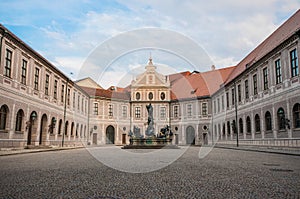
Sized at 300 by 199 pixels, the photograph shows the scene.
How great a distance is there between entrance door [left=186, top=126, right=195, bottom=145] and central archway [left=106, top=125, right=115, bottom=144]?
13.6m

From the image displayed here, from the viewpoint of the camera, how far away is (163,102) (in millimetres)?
54281

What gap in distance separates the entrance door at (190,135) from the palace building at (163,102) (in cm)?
20

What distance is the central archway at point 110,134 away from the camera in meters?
51.2

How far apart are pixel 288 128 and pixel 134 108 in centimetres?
3563

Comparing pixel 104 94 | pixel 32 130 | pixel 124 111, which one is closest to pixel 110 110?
pixel 124 111

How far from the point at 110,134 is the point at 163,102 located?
38.7 feet

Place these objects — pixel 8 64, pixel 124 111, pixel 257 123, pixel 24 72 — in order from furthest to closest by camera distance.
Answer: pixel 124 111 → pixel 257 123 → pixel 24 72 → pixel 8 64

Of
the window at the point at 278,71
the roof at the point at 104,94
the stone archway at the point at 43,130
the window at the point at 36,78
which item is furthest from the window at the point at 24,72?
the roof at the point at 104,94

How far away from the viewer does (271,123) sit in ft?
82.1

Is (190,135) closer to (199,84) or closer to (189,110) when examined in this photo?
(189,110)

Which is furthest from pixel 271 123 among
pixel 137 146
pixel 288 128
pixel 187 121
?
pixel 187 121

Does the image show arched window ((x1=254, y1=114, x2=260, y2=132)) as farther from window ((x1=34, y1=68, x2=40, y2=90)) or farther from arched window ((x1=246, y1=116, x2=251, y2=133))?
window ((x1=34, y1=68, x2=40, y2=90))

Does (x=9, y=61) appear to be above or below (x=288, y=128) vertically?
above

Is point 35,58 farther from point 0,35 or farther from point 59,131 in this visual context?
point 59,131
